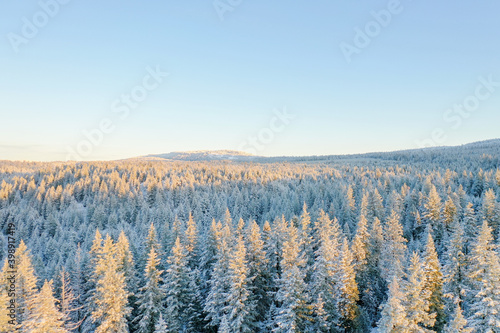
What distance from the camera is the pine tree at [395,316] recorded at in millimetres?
21859

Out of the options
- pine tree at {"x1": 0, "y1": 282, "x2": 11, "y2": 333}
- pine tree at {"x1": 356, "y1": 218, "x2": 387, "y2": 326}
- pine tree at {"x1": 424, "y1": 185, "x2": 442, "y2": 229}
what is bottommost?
pine tree at {"x1": 356, "y1": 218, "x2": 387, "y2": 326}

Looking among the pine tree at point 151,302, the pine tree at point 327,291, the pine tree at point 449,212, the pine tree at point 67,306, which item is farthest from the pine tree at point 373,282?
the pine tree at point 67,306

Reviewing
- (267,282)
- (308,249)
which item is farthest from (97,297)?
(308,249)

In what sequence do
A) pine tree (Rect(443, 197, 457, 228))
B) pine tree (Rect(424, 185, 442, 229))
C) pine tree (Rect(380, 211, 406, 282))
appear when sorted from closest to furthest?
1. pine tree (Rect(380, 211, 406, 282))
2. pine tree (Rect(443, 197, 457, 228))
3. pine tree (Rect(424, 185, 442, 229))

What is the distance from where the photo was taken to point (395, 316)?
21.9 meters

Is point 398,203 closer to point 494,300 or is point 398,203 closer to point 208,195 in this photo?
point 494,300

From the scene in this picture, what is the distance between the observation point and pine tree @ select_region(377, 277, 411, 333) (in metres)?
21.9

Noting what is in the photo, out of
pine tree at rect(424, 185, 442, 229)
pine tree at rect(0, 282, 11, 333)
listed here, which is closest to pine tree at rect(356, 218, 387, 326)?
pine tree at rect(424, 185, 442, 229)

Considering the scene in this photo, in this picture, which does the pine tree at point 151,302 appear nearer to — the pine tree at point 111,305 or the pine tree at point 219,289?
the pine tree at point 111,305

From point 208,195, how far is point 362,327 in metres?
82.4

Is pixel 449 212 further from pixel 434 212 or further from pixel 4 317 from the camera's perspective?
pixel 4 317

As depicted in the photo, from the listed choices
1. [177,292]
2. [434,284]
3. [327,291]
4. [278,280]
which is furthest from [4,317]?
[434,284]

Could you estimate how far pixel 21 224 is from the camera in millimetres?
86125

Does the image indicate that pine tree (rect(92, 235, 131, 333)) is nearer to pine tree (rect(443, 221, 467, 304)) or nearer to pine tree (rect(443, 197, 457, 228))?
pine tree (rect(443, 221, 467, 304))
